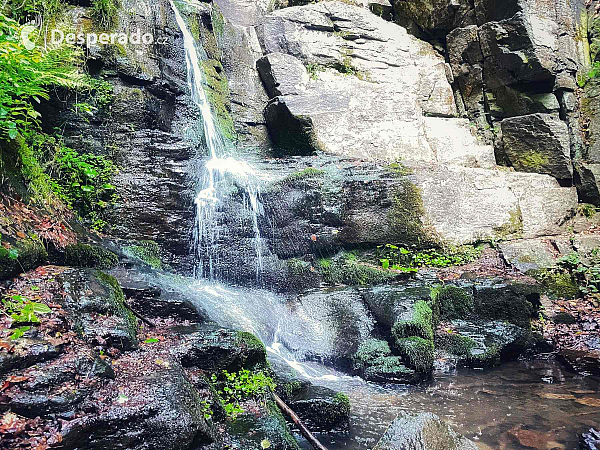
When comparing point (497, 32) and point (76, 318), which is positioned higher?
point (497, 32)

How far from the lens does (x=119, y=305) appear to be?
4109 millimetres

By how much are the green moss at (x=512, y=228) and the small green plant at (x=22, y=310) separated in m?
8.01

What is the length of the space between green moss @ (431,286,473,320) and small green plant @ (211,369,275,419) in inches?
157

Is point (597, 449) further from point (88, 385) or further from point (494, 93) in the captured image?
point (494, 93)

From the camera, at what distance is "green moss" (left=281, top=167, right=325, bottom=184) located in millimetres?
8406

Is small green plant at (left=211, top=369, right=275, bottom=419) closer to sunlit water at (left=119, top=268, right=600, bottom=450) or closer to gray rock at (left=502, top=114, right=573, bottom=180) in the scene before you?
sunlit water at (left=119, top=268, right=600, bottom=450)

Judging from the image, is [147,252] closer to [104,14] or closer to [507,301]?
[104,14]

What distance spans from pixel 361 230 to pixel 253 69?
6.46 meters

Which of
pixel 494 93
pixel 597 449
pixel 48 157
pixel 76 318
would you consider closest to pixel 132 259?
pixel 48 157

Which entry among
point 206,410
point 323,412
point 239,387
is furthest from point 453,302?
point 206,410

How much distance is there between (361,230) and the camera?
8227 mm

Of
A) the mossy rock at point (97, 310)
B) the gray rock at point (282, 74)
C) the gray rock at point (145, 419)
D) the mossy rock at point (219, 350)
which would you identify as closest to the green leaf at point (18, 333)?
the mossy rock at point (97, 310)

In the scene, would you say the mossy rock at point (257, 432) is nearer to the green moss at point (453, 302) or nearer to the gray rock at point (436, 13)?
the green moss at point (453, 302)

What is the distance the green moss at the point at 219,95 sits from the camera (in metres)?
10.2
